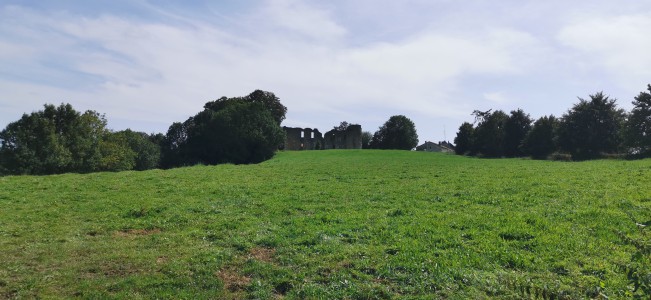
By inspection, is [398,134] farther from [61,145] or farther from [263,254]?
[263,254]

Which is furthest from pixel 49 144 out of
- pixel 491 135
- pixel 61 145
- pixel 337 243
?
pixel 491 135

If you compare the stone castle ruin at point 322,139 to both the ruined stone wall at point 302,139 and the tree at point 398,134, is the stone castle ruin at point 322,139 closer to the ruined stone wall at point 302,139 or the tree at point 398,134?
the ruined stone wall at point 302,139

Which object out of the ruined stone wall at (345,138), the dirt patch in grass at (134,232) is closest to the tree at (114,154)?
the dirt patch in grass at (134,232)

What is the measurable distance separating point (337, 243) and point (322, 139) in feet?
297

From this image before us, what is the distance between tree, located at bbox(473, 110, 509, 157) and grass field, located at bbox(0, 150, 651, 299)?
55832 millimetres

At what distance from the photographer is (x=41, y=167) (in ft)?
129

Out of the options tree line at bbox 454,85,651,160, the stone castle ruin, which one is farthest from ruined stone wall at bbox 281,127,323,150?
tree line at bbox 454,85,651,160

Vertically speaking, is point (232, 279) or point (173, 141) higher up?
point (173, 141)

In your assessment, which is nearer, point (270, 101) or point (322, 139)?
point (270, 101)

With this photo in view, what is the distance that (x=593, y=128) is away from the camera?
2259 inches

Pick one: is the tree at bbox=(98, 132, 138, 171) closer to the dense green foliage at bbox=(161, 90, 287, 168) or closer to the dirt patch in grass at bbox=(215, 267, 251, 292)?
the dense green foliage at bbox=(161, 90, 287, 168)

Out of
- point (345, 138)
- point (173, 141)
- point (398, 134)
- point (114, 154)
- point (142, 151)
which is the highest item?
point (398, 134)

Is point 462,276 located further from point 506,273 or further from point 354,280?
point 354,280

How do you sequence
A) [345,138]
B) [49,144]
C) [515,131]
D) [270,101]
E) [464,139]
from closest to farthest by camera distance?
1. [49,144]
2. [515,131]
3. [464,139]
4. [270,101]
5. [345,138]
